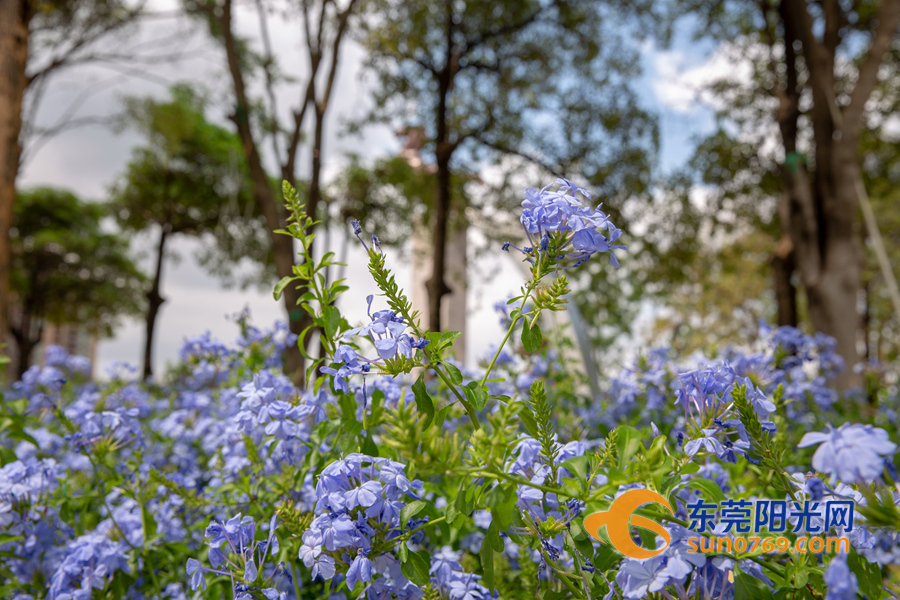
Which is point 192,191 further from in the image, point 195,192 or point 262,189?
point 262,189

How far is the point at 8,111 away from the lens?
5242 millimetres

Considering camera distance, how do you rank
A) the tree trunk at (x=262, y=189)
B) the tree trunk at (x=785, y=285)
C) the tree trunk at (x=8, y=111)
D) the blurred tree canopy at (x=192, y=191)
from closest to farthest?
the tree trunk at (x=8, y=111), the tree trunk at (x=262, y=189), the tree trunk at (x=785, y=285), the blurred tree canopy at (x=192, y=191)

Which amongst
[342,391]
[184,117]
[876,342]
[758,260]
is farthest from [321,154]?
[876,342]

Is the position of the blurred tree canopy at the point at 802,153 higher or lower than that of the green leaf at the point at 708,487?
higher

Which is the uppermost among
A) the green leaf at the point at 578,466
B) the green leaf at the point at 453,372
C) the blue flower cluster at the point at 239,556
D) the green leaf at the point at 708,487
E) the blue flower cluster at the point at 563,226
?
the blue flower cluster at the point at 563,226

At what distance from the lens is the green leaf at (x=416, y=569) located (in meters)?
1.04

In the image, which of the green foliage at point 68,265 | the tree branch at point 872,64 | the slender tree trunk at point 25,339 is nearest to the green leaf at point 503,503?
the tree branch at point 872,64

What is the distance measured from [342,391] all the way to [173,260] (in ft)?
53.9

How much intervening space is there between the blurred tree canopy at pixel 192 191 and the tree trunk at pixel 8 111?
8.84 m

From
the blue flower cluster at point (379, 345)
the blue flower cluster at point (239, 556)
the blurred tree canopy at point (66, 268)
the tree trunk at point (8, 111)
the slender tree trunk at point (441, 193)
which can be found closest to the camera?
the blue flower cluster at point (379, 345)

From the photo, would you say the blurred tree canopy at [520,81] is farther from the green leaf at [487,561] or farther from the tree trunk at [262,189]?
the green leaf at [487,561]

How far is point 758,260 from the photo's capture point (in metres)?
18.0

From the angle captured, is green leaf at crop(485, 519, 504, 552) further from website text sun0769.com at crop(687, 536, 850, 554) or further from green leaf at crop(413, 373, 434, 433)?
website text sun0769.com at crop(687, 536, 850, 554)

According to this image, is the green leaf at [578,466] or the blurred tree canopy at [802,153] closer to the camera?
the green leaf at [578,466]
